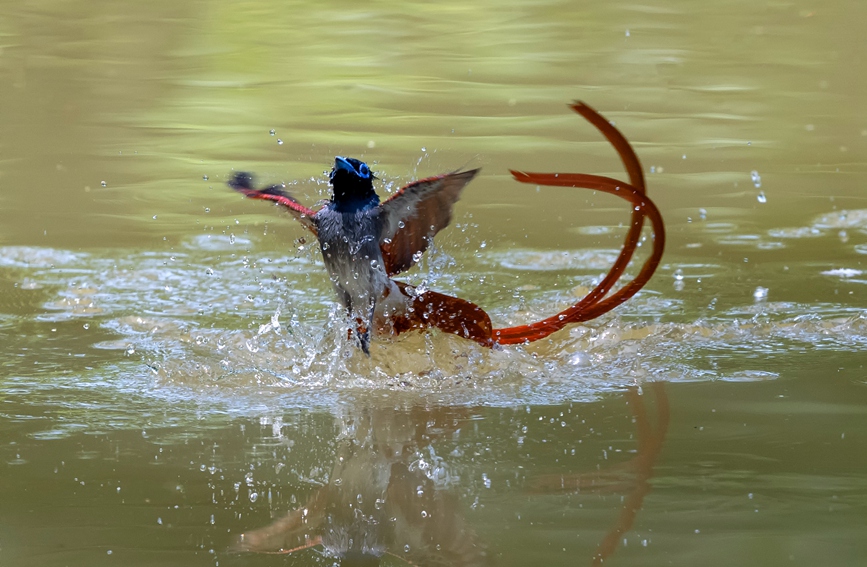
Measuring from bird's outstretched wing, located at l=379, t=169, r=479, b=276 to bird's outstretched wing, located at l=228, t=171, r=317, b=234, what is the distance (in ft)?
0.77

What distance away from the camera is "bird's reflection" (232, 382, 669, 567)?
213cm

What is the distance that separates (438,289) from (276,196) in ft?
4.39

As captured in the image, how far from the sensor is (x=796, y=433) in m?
2.79

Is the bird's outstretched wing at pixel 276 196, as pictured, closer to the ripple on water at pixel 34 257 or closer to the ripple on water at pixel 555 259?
the ripple on water at pixel 555 259

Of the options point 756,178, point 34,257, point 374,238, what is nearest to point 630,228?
point 374,238

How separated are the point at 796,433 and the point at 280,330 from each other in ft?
6.00

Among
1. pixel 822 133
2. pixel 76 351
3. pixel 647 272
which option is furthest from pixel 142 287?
pixel 822 133

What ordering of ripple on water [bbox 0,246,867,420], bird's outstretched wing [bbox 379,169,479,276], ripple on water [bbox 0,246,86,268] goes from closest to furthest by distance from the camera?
bird's outstretched wing [bbox 379,169,479,276] → ripple on water [bbox 0,246,867,420] → ripple on water [bbox 0,246,86,268]

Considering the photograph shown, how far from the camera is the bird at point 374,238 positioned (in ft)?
10.3

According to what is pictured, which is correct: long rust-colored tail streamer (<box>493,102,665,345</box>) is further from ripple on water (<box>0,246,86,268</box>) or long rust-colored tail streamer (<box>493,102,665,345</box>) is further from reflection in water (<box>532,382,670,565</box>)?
ripple on water (<box>0,246,86,268</box>)

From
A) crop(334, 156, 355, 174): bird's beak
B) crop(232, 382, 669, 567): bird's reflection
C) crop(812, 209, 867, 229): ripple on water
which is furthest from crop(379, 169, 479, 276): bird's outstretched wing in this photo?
crop(812, 209, 867, 229): ripple on water

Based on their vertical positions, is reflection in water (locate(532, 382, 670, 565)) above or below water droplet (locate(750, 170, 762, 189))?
below

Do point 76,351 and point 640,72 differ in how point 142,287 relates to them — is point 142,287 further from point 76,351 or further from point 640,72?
point 640,72

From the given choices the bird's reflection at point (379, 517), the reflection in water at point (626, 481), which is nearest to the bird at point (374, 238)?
the bird's reflection at point (379, 517)
